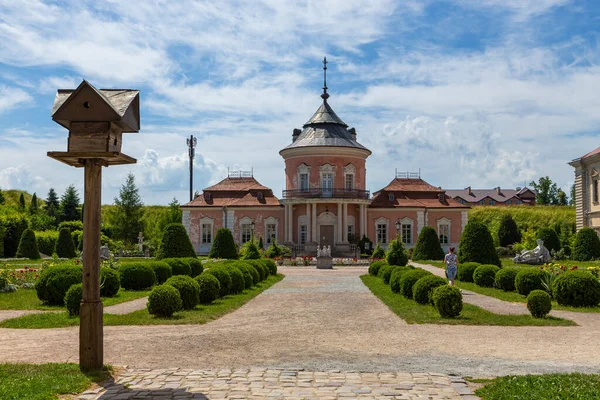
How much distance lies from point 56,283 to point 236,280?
4996mm

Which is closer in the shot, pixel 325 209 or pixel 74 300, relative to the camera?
pixel 74 300

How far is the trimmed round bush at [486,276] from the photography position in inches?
762

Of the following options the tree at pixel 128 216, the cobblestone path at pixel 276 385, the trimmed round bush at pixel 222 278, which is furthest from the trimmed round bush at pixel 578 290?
the tree at pixel 128 216

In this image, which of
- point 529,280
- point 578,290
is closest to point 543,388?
point 578,290

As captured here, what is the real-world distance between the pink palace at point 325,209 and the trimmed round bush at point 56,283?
2903cm

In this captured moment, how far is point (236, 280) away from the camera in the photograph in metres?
17.3

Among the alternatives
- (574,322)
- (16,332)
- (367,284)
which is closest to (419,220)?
(367,284)

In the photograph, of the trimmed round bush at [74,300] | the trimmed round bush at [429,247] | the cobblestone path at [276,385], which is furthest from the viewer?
the trimmed round bush at [429,247]

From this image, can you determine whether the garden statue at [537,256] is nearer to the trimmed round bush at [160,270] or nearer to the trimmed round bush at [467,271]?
the trimmed round bush at [467,271]

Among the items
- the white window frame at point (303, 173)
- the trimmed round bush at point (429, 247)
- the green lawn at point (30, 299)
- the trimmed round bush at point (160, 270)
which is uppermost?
the white window frame at point (303, 173)

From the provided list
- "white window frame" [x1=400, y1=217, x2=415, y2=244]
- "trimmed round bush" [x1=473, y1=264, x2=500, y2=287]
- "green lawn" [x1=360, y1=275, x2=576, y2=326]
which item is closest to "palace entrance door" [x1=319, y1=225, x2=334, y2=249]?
"white window frame" [x1=400, y1=217, x2=415, y2=244]

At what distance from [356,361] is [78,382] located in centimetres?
328

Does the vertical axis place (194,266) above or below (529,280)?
above

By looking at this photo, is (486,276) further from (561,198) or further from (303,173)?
(561,198)
